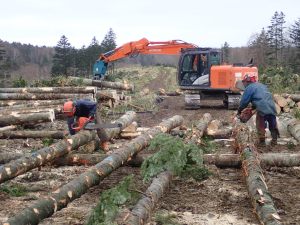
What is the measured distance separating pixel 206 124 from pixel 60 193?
6325 mm

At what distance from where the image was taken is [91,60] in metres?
60.9

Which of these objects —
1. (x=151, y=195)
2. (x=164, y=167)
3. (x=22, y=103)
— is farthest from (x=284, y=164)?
(x=22, y=103)

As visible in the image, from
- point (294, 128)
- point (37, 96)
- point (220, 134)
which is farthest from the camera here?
point (37, 96)

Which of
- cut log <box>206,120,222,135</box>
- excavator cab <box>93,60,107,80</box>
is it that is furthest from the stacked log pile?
excavator cab <box>93,60,107,80</box>

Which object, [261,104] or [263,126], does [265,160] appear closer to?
[261,104]

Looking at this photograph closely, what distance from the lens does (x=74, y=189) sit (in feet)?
18.7

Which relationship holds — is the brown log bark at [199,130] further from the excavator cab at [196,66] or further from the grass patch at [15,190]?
the excavator cab at [196,66]

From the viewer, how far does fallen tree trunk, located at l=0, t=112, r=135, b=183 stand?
20.9 ft

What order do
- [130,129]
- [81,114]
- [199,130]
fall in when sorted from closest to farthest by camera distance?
[81,114]
[199,130]
[130,129]

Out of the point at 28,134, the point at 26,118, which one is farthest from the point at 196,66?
the point at 28,134

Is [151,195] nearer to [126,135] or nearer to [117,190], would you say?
[117,190]

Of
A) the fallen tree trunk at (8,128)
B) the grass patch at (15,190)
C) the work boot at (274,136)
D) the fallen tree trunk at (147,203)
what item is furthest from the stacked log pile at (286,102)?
the grass patch at (15,190)

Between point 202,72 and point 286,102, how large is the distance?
3479 mm

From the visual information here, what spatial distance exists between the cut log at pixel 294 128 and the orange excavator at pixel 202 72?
681cm
